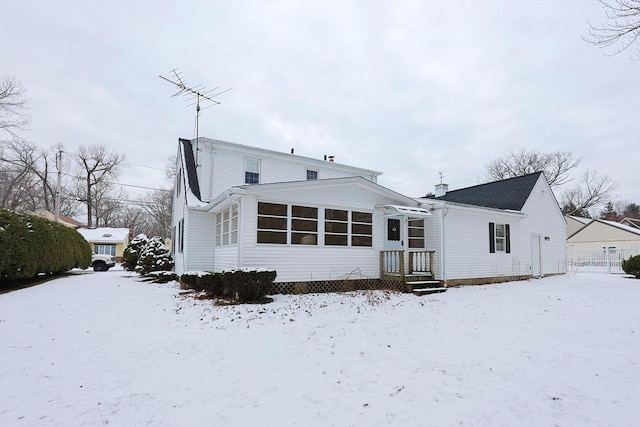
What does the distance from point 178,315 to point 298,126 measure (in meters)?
18.6

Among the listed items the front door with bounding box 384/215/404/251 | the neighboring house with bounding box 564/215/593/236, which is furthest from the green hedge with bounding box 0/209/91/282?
the neighboring house with bounding box 564/215/593/236

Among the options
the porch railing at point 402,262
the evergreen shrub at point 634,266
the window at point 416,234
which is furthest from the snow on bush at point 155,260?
the evergreen shrub at point 634,266

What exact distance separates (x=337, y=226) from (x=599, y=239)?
31.3 m

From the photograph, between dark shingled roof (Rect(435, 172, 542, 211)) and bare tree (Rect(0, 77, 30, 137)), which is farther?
bare tree (Rect(0, 77, 30, 137))

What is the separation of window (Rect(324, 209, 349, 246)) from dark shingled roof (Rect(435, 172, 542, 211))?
8.91m

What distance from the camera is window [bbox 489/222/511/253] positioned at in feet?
46.7

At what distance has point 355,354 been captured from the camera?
16.6 ft

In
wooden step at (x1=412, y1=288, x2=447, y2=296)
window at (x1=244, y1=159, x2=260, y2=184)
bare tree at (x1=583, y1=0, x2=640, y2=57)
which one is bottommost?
wooden step at (x1=412, y1=288, x2=447, y2=296)

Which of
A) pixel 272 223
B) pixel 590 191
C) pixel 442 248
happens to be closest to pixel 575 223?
pixel 590 191

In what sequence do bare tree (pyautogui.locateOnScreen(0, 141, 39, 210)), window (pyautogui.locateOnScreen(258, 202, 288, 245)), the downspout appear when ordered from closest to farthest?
window (pyautogui.locateOnScreen(258, 202, 288, 245)) → the downspout → bare tree (pyautogui.locateOnScreen(0, 141, 39, 210))

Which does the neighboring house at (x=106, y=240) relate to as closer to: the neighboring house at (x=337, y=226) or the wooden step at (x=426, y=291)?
the neighboring house at (x=337, y=226)

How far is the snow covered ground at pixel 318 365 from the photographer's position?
3.38 meters

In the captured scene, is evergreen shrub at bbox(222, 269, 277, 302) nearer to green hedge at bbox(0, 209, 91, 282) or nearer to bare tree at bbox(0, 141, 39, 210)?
green hedge at bbox(0, 209, 91, 282)

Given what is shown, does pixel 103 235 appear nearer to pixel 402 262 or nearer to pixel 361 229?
pixel 361 229
